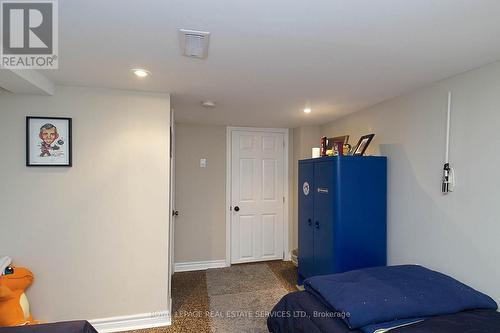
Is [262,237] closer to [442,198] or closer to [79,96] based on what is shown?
[442,198]

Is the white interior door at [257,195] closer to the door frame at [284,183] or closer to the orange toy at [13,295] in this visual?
the door frame at [284,183]

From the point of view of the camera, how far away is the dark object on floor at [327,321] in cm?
141

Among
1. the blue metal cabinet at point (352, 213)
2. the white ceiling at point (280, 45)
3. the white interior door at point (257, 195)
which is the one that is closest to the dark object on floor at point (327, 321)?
the blue metal cabinet at point (352, 213)

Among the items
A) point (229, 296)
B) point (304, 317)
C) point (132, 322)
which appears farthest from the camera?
point (229, 296)

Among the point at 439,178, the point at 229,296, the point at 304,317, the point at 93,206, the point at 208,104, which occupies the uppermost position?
the point at 208,104

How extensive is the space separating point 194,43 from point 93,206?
174cm

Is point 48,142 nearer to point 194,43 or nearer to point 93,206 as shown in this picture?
point 93,206

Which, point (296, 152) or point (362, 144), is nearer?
point (362, 144)

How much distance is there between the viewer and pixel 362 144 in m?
2.84

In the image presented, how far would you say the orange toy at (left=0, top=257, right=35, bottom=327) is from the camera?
187cm

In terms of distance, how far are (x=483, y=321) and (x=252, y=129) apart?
132 inches

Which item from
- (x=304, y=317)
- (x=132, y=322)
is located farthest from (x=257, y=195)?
(x=304, y=317)

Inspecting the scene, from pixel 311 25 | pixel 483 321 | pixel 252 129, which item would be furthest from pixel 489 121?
pixel 252 129

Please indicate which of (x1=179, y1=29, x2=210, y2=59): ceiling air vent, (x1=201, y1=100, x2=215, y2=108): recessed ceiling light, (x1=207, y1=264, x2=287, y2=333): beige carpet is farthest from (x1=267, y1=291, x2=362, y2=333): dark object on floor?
(x1=201, y1=100, x2=215, y2=108): recessed ceiling light
